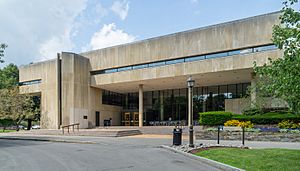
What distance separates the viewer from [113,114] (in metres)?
46.0

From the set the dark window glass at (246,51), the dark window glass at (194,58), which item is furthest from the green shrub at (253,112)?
the dark window glass at (194,58)

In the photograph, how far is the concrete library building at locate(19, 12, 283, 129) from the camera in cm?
2889

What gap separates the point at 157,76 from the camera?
111 ft

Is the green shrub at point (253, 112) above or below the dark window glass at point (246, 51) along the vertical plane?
below

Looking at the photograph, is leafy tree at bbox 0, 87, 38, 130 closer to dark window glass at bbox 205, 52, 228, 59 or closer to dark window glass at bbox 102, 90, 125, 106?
dark window glass at bbox 102, 90, 125, 106

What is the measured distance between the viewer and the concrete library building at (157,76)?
28891 mm

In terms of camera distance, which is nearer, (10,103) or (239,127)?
(239,127)

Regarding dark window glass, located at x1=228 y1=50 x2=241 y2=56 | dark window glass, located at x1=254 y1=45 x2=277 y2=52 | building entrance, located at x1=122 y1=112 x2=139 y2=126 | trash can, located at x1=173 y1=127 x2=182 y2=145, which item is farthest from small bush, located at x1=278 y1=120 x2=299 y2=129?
building entrance, located at x1=122 y1=112 x2=139 y2=126

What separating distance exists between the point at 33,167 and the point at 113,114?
35740mm

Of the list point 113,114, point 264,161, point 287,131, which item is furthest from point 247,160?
point 113,114

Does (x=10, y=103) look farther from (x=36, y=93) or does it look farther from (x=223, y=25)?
(x=223, y=25)

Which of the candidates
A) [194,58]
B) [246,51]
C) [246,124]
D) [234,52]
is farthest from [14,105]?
[246,124]

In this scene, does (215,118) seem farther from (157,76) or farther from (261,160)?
(261,160)

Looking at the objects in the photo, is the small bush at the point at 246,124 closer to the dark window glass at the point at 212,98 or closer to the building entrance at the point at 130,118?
the dark window glass at the point at 212,98
